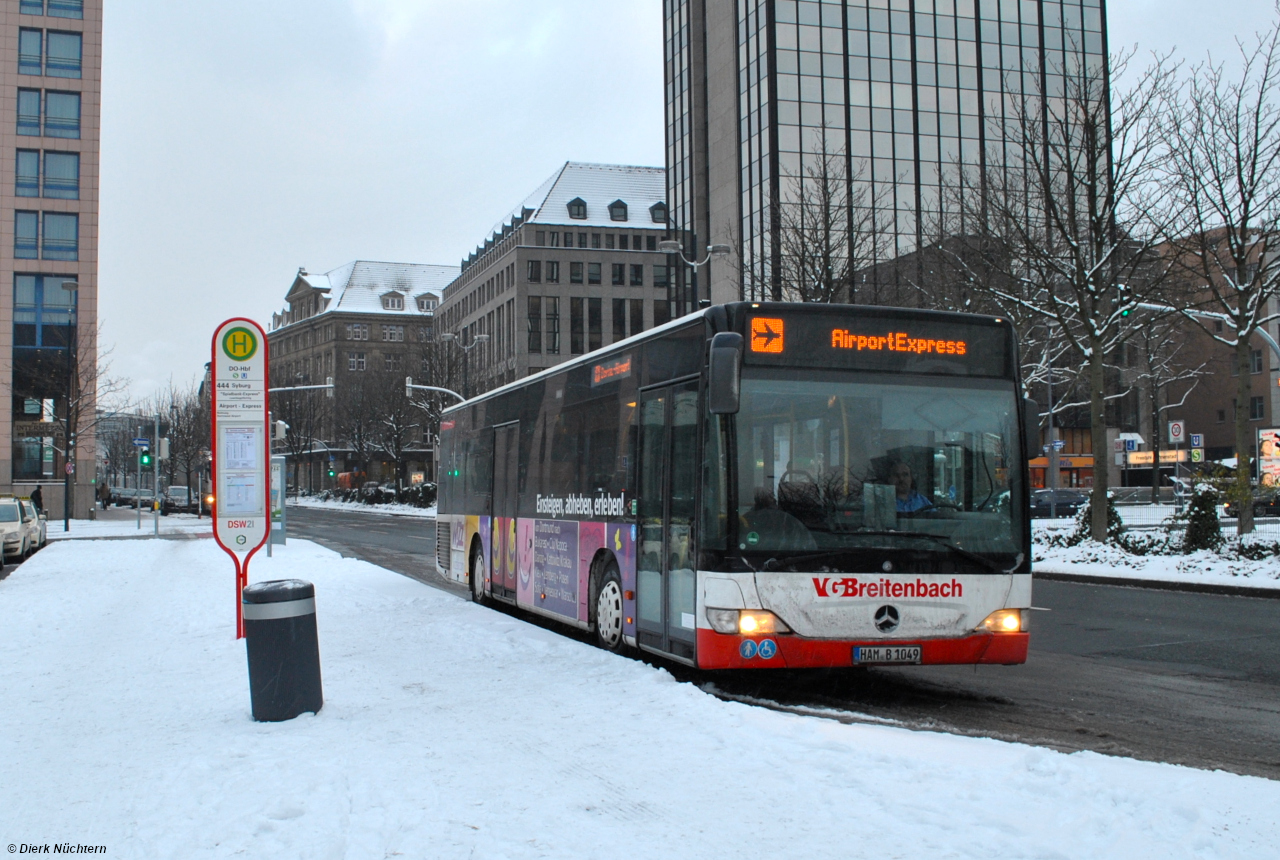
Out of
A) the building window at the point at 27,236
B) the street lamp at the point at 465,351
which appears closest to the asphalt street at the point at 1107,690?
the street lamp at the point at 465,351

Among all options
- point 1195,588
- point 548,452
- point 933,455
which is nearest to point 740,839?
point 933,455

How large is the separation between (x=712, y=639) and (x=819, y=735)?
1.68 m

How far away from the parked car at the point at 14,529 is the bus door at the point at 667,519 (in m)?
22.4

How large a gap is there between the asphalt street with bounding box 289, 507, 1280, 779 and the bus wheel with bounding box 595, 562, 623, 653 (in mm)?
640

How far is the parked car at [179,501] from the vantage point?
70.1 m

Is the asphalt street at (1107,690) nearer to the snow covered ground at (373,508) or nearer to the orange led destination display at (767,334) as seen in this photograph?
the orange led destination display at (767,334)

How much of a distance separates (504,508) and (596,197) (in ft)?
278

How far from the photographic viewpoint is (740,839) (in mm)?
4922

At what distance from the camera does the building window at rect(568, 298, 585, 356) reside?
94.0 meters

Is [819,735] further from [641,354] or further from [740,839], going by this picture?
[641,354]

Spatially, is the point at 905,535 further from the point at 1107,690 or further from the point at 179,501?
the point at 179,501

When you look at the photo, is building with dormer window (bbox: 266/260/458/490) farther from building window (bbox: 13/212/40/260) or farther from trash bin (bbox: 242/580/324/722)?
trash bin (bbox: 242/580/324/722)

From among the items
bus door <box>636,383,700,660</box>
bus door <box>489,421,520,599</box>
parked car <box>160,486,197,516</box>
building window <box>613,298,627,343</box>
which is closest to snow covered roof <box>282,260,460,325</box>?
building window <box>613,298,627,343</box>

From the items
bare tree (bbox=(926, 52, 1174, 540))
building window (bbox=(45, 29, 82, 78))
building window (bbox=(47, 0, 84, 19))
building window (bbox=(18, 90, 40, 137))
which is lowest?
bare tree (bbox=(926, 52, 1174, 540))
